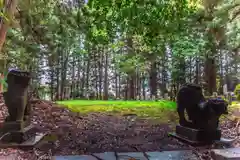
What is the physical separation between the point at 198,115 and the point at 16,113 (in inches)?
101

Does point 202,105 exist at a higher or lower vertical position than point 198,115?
higher

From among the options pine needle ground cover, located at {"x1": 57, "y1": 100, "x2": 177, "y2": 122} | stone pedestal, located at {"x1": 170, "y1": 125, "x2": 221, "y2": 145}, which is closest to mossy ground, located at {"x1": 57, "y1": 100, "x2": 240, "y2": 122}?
pine needle ground cover, located at {"x1": 57, "y1": 100, "x2": 177, "y2": 122}

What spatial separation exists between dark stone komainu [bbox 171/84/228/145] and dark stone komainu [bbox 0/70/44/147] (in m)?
2.19

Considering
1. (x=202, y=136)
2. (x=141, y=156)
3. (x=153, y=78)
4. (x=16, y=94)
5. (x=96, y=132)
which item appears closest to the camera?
(x=141, y=156)

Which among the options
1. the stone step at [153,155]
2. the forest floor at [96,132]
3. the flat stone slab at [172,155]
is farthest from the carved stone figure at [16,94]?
the flat stone slab at [172,155]

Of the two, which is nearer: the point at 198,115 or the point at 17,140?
the point at 17,140

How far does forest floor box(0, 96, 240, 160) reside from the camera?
117 inches

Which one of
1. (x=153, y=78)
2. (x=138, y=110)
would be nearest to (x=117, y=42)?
(x=153, y=78)

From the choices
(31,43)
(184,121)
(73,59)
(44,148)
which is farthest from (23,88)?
(73,59)

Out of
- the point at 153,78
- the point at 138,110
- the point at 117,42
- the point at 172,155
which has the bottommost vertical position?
the point at 172,155

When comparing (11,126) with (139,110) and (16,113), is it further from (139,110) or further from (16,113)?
(139,110)

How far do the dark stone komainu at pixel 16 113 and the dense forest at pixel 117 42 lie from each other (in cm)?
22

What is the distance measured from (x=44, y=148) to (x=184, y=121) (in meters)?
2.12

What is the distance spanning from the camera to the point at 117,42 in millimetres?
10508
